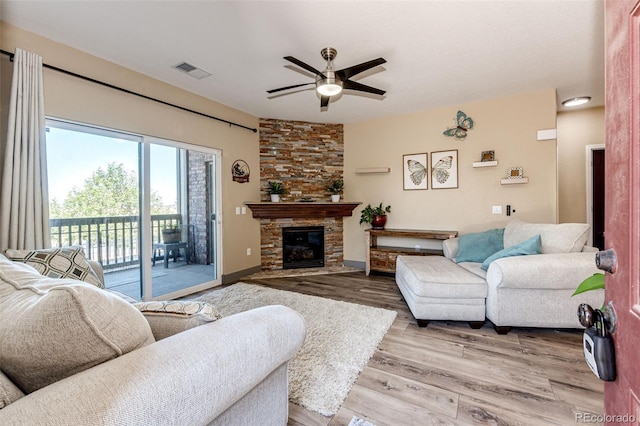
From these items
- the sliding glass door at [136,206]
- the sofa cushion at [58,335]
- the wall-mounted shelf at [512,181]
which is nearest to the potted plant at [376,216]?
the wall-mounted shelf at [512,181]

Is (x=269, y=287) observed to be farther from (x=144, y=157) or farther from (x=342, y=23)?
(x=342, y=23)

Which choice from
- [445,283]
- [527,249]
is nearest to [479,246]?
[527,249]

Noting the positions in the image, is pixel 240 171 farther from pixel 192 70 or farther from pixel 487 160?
pixel 487 160

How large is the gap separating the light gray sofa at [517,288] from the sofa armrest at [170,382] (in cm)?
192

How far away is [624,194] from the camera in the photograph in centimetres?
61

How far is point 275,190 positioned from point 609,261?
168 inches

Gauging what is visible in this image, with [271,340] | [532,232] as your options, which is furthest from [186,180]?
[532,232]

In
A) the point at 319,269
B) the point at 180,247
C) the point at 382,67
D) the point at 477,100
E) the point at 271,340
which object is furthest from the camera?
the point at 319,269

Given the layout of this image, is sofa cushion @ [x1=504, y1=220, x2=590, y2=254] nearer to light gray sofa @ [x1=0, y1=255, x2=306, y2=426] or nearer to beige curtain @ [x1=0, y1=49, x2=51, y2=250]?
light gray sofa @ [x1=0, y1=255, x2=306, y2=426]

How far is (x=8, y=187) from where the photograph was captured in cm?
208

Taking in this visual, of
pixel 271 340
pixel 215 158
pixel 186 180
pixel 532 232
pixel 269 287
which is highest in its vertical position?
pixel 215 158

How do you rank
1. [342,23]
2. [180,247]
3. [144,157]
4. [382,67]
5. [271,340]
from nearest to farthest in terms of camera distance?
1. [271,340]
2. [342,23]
3. [382,67]
4. [144,157]
5. [180,247]

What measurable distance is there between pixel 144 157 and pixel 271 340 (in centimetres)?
308

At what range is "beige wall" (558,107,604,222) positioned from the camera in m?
4.14
